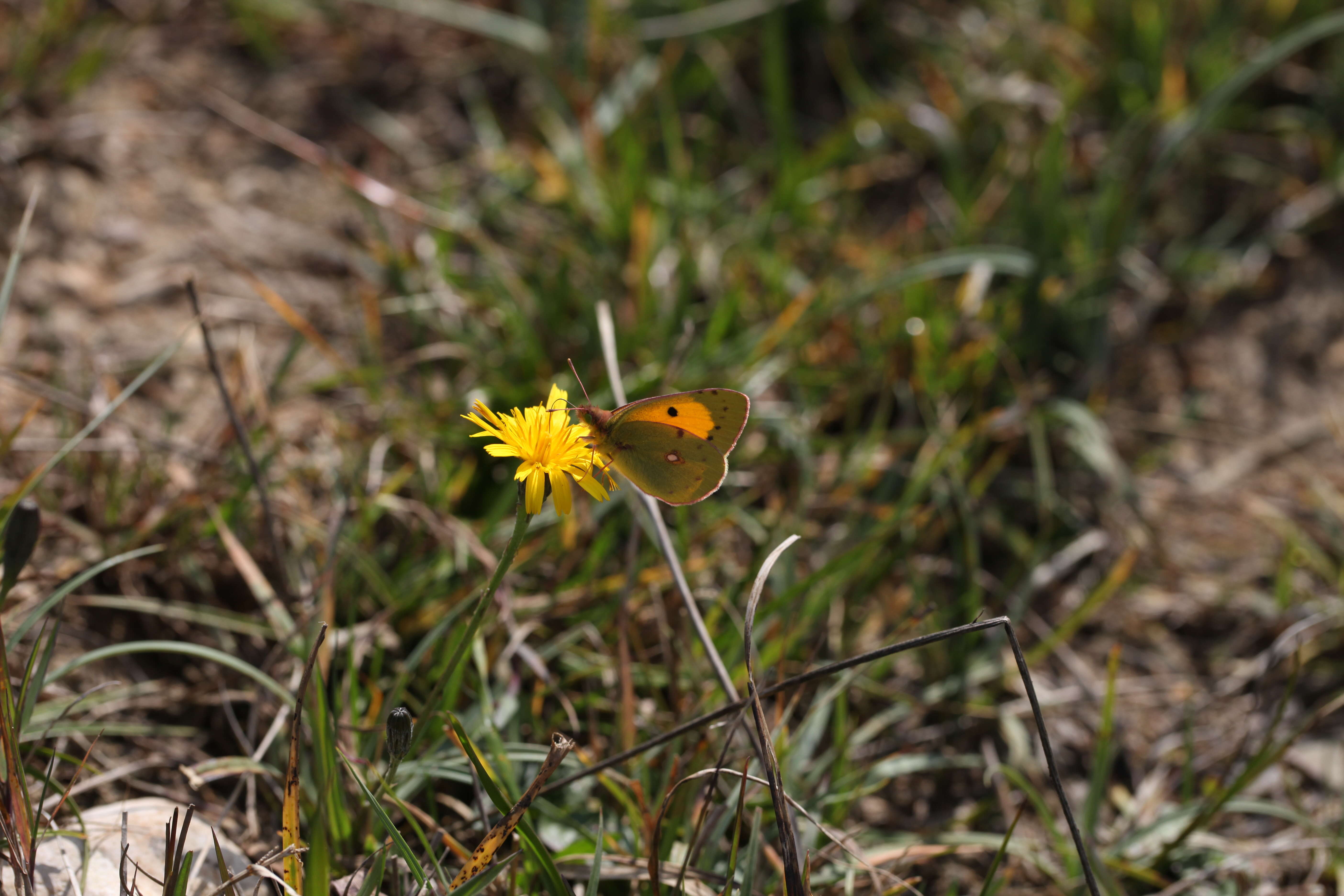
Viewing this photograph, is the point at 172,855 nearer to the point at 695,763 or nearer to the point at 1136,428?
the point at 695,763

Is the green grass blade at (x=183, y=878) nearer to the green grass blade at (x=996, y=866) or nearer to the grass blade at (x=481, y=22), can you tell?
the green grass blade at (x=996, y=866)

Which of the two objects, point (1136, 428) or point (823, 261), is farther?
point (823, 261)

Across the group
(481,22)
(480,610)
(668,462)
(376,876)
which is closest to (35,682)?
(376,876)

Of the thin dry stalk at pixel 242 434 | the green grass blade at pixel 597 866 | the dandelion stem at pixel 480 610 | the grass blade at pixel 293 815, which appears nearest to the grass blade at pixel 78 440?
the thin dry stalk at pixel 242 434

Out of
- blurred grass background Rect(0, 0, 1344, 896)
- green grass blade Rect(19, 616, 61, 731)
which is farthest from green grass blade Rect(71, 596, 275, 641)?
green grass blade Rect(19, 616, 61, 731)

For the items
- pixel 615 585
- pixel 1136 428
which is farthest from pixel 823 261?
pixel 615 585
